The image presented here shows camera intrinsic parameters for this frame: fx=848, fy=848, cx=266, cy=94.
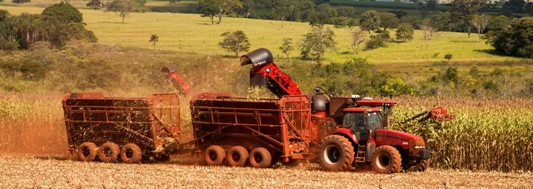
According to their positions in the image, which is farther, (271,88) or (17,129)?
(17,129)

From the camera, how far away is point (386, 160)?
21688 mm

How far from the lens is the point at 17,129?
31406 millimetres

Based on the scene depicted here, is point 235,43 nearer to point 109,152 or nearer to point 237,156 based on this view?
point 109,152

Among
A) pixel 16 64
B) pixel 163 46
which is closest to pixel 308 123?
pixel 16 64

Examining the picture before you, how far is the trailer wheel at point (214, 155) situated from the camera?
23516 mm

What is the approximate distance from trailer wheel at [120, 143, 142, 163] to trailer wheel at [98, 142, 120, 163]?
0.65 ft

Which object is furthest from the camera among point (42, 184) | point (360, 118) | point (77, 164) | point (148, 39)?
point (148, 39)

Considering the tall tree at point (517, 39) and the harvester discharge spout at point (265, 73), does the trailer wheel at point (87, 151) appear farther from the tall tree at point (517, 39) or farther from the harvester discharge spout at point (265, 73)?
the tall tree at point (517, 39)

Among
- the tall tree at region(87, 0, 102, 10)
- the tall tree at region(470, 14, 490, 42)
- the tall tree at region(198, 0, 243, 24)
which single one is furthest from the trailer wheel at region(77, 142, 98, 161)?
the tall tree at region(87, 0, 102, 10)

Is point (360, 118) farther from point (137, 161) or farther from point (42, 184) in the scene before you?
point (42, 184)

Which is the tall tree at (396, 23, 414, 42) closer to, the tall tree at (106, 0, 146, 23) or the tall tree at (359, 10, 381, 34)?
the tall tree at (359, 10, 381, 34)

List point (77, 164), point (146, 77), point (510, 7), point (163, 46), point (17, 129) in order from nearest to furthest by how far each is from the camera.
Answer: point (77, 164) < point (17, 129) < point (146, 77) < point (163, 46) < point (510, 7)

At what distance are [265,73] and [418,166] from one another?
17.1 ft

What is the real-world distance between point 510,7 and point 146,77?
128465 mm
